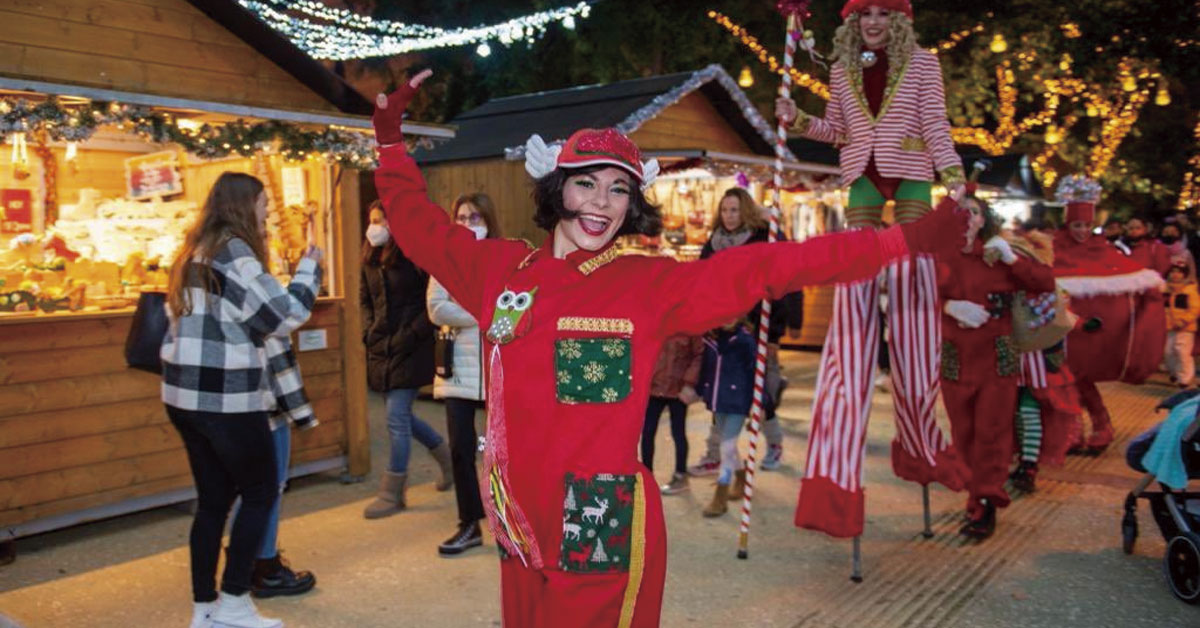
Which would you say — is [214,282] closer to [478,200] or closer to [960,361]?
[478,200]

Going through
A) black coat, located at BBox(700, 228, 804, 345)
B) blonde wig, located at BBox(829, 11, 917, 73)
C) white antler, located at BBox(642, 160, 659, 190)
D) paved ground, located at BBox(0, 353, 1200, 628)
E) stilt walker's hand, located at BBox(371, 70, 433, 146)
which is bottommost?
paved ground, located at BBox(0, 353, 1200, 628)

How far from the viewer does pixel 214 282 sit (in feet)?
12.8

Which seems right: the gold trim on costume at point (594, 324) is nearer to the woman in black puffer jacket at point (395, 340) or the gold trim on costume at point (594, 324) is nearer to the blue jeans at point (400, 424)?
the woman in black puffer jacket at point (395, 340)

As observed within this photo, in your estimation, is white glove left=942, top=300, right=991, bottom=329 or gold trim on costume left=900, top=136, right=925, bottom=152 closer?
gold trim on costume left=900, top=136, right=925, bottom=152

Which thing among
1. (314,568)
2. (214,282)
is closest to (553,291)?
(214,282)

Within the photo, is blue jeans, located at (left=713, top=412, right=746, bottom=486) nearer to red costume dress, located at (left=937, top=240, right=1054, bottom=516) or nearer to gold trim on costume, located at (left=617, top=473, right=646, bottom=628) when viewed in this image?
red costume dress, located at (left=937, top=240, right=1054, bottom=516)

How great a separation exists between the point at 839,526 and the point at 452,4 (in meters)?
17.4

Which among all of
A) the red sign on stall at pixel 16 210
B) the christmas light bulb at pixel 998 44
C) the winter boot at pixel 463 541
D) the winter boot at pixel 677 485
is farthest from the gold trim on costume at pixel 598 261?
the christmas light bulb at pixel 998 44

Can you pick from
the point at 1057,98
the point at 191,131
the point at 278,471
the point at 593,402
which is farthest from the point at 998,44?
the point at 593,402

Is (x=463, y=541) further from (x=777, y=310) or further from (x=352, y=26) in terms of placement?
(x=352, y=26)

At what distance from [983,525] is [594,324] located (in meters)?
4.01

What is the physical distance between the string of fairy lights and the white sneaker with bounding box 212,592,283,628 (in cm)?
1357

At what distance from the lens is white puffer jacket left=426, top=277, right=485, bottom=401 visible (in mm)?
5184

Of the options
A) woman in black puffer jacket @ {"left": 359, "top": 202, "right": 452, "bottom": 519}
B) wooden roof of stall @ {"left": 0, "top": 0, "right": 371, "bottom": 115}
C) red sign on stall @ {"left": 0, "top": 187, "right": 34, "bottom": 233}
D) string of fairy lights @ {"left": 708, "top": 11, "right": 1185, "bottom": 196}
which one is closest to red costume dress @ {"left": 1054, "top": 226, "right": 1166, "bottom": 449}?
woman in black puffer jacket @ {"left": 359, "top": 202, "right": 452, "bottom": 519}
